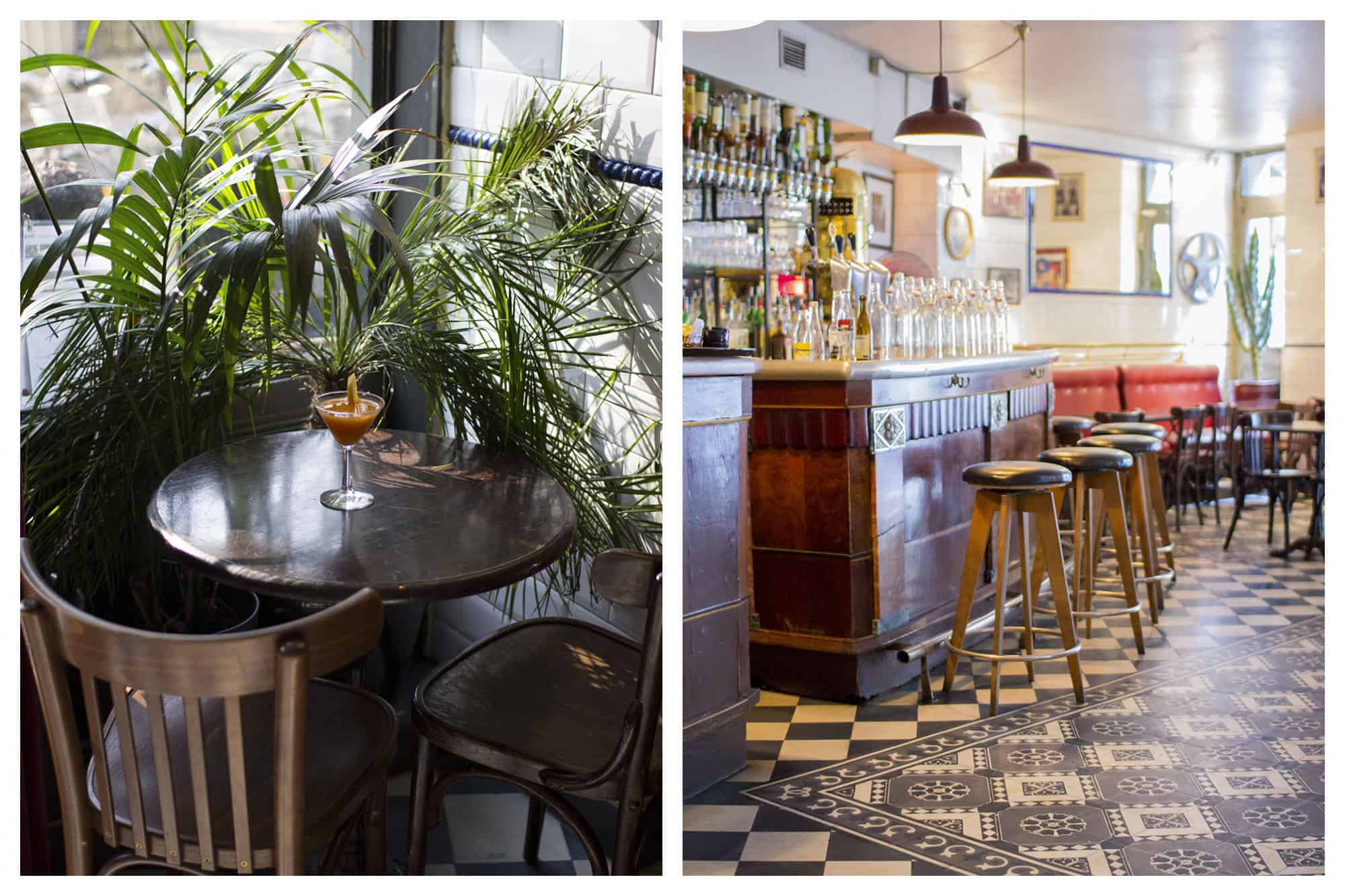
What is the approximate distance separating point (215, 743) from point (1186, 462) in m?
7.42

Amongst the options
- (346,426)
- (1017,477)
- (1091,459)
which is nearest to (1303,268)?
(1091,459)

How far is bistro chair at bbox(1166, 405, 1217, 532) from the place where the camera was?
7438mm

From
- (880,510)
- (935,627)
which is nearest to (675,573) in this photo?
(880,510)

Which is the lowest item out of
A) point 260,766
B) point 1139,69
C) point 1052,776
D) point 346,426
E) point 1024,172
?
point 1052,776

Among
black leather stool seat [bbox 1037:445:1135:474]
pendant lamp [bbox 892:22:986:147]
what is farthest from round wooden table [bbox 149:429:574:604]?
pendant lamp [bbox 892:22:986:147]

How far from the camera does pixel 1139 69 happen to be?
7.36 metres

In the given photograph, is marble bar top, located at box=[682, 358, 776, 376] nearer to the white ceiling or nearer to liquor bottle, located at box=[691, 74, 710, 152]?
liquor bottle, located at box=[691, 74, 710, 152]

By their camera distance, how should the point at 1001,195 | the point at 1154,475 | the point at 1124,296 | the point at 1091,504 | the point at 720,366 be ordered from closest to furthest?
the point at 720,366
the point at 1091,504
the point at 1154,475
the point at 1001,195
the point at 1124,296

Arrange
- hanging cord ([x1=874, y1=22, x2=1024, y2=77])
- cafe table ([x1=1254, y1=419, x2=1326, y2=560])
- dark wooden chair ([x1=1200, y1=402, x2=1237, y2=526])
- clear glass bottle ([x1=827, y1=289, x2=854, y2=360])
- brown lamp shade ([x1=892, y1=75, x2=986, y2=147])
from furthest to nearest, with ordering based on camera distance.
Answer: dark wooden chair ([x1=1200, y1=402, x2=1237, y2=526]) < hanging cord ([x1=874, y1=22, x2=1024, y2=77]) < cafe table ([x1=1254, y1=419, x2=1326, y2=560]) < brown lamp shade ([x1=892, y1=75, x2=986, y2=147]) < clear glass bottle ([x1=827, y1=289, x2=854, y2=360])

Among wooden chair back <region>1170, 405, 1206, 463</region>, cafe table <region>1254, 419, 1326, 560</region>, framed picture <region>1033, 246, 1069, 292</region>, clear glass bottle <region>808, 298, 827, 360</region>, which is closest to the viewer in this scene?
clear glass bottle <region>808, 298, 827, 360</region>

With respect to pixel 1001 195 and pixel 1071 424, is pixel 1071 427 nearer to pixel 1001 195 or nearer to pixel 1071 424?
pixel 1071 424

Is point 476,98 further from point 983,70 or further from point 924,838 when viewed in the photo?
point 983,70

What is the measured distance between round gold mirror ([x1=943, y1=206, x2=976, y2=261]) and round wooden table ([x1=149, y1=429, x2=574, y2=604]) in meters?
6.91

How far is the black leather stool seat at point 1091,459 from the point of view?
4.13 meters
